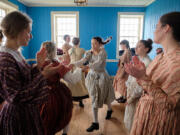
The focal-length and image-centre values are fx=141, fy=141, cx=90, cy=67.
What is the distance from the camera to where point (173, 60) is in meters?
0.92

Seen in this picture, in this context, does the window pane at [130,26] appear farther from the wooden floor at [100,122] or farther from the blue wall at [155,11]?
the wooden floor at [100,122]

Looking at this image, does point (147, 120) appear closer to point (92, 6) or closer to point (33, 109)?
point (33, 109)

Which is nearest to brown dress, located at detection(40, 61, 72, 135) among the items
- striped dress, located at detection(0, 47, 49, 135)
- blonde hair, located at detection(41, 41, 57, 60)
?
blonde hair, located at detection(41, 41, 57, 60)

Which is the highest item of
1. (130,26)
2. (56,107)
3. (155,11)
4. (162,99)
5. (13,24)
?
(155,11)

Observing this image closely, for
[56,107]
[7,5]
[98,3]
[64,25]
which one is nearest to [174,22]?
[56,107]

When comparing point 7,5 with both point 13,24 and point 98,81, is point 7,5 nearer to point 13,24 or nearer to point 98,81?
point 98,81

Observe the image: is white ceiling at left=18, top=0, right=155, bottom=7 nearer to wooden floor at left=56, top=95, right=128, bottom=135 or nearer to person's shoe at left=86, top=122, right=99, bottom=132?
wooden floor at left=56, top=95, right=128, bottom=135

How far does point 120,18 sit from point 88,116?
186 inches

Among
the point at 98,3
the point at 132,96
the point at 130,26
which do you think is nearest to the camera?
the point at 132,96

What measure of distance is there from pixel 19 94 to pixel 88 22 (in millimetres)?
5700

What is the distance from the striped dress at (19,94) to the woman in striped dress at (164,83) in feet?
2.11

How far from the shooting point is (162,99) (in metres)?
0.90

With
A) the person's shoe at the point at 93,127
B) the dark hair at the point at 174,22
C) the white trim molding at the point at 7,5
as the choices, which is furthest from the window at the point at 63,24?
the dark hair at the point at 174,22

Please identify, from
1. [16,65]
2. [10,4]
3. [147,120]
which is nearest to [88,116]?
[147,120]
